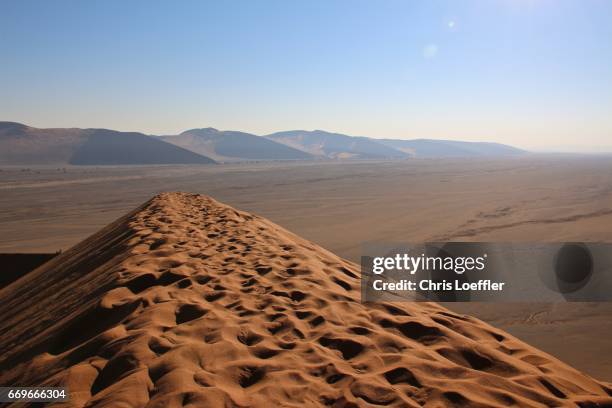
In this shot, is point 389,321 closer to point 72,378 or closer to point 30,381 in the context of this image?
point 72,378

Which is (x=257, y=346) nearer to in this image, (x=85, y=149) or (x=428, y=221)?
(x=428, y=221)

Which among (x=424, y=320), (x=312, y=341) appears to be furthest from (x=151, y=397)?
(x=424, y=320)

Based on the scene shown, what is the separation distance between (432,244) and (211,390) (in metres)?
11.7

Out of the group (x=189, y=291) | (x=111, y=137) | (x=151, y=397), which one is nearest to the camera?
(x=151, y=397)

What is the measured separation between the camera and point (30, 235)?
1742 centimetres

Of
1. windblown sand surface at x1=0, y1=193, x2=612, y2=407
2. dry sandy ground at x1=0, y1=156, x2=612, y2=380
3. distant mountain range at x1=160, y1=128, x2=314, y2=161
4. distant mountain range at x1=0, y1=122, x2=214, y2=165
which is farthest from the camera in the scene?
distant mountain range at x1=160, y1=128, x2=314, y2=161

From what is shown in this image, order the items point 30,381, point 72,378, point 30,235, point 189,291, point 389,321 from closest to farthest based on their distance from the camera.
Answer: point 72,378 < point 30,381 < point 389,321 < point 189,291 < point 30,235

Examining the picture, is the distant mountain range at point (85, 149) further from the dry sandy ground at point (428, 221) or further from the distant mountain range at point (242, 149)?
the dry sandy ground at point (428, 221)

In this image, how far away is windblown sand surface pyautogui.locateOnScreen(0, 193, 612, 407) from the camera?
2539 mm

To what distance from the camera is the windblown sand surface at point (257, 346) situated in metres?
2.54

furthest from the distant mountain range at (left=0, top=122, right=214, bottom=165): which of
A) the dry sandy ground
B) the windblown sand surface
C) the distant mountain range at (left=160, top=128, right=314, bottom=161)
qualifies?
the windblown sand surface

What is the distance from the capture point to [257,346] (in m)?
3.07

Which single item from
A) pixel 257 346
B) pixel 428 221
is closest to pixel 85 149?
pixel 428 221

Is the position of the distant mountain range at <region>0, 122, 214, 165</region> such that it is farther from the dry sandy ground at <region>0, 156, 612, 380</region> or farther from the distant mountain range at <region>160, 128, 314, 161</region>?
the dry sandy ground at <region>0, 156, 612, 380</region>
